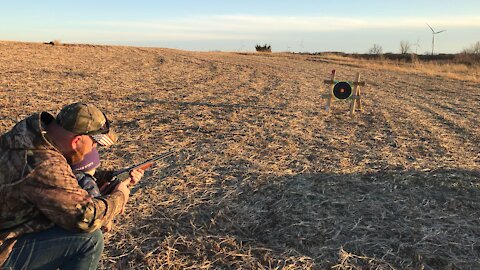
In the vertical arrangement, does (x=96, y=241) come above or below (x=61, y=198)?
below

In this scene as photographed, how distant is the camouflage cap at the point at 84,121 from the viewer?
8.61ft

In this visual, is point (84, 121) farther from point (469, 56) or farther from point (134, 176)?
point (469, 56)

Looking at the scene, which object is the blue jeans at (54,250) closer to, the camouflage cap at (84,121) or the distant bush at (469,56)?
the camouflage cap at (84,121)

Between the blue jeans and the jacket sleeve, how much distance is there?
12 centimetres

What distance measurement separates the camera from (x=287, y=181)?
17.1 ft

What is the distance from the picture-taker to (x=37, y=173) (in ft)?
8.02

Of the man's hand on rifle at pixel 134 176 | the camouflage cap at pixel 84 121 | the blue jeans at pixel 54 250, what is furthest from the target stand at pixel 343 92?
the blue jeans at pixel 54 250

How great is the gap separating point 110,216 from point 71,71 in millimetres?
14157

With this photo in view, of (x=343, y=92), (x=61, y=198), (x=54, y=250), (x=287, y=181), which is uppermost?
(x=343, y=92)

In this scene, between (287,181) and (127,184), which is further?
(287,181)

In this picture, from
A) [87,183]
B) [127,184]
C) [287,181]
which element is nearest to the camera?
[87,183]

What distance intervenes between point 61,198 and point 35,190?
5.7 inches

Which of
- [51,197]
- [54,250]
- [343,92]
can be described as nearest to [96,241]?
[54,250]

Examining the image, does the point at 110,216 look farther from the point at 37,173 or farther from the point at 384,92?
the point at 384,92
